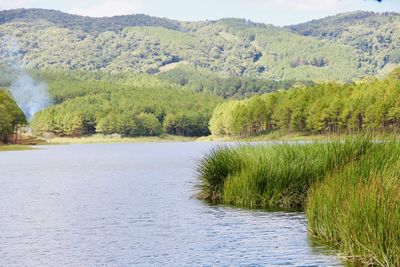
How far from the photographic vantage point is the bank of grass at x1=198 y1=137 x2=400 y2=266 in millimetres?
15500

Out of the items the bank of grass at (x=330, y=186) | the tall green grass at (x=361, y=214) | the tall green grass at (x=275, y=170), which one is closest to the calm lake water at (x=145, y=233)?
the tall green grass at (x=361, y=214)

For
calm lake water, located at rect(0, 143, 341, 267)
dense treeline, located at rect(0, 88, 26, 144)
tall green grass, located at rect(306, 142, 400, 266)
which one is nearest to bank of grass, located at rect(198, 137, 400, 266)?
tall green grass, located at rect(306, 142, 400, 266)

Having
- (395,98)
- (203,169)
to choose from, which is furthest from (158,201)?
(395,98)

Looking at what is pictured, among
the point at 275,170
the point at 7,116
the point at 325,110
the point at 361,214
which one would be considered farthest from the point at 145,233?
the point at 325,110

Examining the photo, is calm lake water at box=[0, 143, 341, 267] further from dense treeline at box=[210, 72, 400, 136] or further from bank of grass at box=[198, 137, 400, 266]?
dense treeline at box=[210, 72, 400, 136]

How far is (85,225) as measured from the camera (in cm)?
2623

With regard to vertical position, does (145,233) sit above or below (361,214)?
below

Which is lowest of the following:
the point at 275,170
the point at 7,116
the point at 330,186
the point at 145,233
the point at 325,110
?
the point at 145,233

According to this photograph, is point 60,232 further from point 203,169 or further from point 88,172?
point 88,172

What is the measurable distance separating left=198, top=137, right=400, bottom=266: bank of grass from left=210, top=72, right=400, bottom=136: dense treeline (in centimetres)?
7385

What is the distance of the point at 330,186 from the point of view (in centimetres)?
1977

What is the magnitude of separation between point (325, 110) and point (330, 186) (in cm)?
12447

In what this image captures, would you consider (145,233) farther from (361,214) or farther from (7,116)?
(7,116)

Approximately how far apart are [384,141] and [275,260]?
26.1 ft
